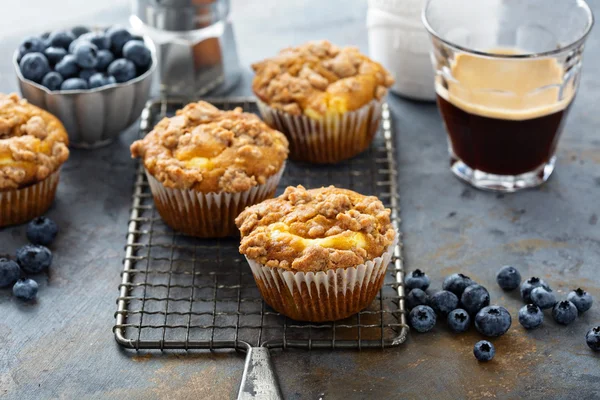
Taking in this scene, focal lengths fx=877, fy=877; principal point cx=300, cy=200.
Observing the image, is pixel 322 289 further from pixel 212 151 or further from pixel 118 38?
pixel 118 38

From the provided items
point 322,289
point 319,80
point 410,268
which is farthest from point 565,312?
point 319,80

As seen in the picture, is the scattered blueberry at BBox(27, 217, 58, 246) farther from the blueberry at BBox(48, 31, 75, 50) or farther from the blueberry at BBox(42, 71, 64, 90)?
the blueberry at BBox(48, 31, 75, 50)

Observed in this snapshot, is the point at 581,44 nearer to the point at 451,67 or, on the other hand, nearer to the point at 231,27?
the point at 451,67

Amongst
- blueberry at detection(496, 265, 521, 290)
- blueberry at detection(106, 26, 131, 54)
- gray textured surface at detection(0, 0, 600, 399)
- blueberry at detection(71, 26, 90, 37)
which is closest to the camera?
gray textured surface at detection(0, 0, 600, 399)

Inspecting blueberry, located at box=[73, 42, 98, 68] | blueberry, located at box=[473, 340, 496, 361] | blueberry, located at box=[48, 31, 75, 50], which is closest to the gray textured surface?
blueberry, located at box=[473, 340, 496, 361]

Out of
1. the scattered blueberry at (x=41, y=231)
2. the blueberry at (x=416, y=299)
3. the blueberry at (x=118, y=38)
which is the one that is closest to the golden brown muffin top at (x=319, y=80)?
the blueberry at (x=118, y=38)

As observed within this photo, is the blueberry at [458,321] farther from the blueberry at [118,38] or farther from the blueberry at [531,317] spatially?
the blueberry at [118,38]

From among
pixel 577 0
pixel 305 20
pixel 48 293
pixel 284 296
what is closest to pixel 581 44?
pixel 577 0
